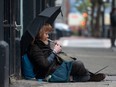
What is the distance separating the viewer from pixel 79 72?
8.56 m

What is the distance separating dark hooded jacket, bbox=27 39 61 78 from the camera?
27.8ft

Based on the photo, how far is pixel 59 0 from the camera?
25.5 meters

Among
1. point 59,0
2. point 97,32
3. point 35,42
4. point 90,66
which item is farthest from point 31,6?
point 97,32

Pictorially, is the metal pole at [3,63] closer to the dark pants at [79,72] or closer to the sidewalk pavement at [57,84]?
the sidewalk pavement at [57,84]

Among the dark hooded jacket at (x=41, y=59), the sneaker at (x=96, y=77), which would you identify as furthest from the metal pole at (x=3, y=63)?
the sneaker at (x=96, y=77)

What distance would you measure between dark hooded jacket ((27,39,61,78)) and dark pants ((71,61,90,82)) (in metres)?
0.33

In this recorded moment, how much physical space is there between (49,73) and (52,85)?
0.40m

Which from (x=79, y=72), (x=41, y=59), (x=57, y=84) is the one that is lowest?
(x=57, y=84)

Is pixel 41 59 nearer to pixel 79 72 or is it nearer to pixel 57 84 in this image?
pixel 57 84

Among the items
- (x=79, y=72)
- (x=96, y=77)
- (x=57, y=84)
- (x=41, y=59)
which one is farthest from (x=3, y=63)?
(x=96, y=77)

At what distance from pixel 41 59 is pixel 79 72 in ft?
2.21

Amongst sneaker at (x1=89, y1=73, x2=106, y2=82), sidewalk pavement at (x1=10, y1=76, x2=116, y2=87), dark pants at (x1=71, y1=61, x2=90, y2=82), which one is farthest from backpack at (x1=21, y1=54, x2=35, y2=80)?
sneaker at (x1=89, y1=73, x2=106, y2=82)

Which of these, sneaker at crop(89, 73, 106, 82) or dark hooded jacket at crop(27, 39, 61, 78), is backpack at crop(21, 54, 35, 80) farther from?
sneaker at crop(89, 73, 106, 82)

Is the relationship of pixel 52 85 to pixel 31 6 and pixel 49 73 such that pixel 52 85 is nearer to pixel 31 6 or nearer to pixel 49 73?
pixel 49 73
